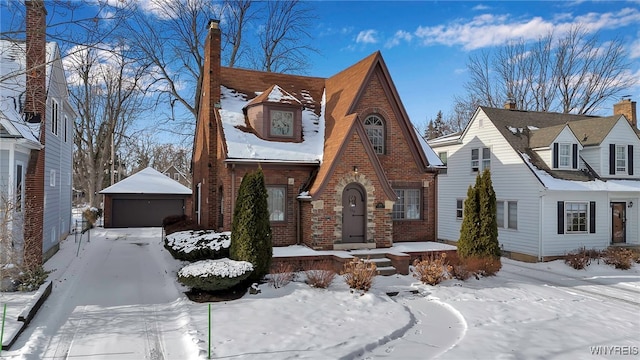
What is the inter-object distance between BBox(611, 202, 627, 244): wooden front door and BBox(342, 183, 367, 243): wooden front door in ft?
42.2

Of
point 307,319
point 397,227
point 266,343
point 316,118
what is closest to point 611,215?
point 397,227

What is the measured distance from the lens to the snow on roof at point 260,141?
14.7 m

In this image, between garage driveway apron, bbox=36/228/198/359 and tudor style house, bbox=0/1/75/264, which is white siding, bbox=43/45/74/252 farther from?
garage driveway apron, bbox=36/228/198/359

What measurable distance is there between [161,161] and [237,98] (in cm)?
5106

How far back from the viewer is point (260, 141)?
50.4ft

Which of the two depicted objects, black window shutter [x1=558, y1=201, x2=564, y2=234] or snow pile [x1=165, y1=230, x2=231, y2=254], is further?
black window shutter [x1=558, y1=201, x2=564, y2=234]

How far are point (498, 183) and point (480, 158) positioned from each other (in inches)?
70.4

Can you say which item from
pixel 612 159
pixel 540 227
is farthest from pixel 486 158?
pixel 612 159

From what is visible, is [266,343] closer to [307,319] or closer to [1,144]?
[307,319]

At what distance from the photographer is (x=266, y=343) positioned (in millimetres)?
7254

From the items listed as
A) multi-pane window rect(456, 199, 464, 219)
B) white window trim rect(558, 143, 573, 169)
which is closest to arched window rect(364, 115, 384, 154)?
multi-pane window rect(456, 199, 464, 219)

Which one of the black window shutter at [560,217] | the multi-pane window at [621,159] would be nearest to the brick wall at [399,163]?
the black window shutter at [560,217]

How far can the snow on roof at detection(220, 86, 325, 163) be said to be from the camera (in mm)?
14672

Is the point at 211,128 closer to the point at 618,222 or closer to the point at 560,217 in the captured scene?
the point at 560,217
